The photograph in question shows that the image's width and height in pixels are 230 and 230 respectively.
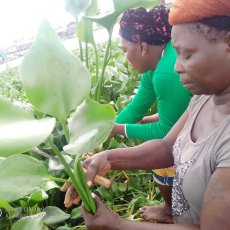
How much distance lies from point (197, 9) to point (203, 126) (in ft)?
0.63

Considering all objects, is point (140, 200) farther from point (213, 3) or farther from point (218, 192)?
point (213, 3)

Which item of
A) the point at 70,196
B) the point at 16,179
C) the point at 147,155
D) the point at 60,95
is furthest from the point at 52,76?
the point at 147,155

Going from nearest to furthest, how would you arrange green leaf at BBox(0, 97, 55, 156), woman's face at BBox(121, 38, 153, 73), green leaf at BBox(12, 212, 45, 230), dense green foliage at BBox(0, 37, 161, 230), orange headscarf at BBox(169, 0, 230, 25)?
green leaf at BBox(0, 97, 55, 156) → orange headscarf at BBox(169, 0, 230, 25) → green leaf at BBox(12, 212, 45, 230) → dense green foliage at BBox(0, 37, 161, 230) → woman's face at BBox(121, 38, 153, 73)

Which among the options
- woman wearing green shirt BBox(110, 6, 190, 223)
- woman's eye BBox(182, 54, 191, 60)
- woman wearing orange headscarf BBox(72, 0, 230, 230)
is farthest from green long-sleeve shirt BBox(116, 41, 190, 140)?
woman's eye BBox(182, 54, 191, 60)

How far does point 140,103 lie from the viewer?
1079 mm

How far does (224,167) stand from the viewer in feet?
1.56

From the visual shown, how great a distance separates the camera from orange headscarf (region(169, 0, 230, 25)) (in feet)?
1.56

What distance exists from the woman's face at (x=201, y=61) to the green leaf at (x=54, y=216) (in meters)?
0.43

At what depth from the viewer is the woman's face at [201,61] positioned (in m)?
0.50

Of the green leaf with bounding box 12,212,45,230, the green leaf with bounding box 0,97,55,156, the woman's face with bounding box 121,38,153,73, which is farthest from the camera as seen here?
the woman's face with bounding box 121,38,153,73

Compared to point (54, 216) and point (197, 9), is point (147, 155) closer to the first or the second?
point (54, 216)

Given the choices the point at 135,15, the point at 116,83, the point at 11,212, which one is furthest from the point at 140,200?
the point at 116,83

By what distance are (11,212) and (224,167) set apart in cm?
51

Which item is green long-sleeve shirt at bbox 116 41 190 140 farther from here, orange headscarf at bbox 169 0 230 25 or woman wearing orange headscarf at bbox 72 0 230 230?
orange headscarf at bbox 169 0 230 25
